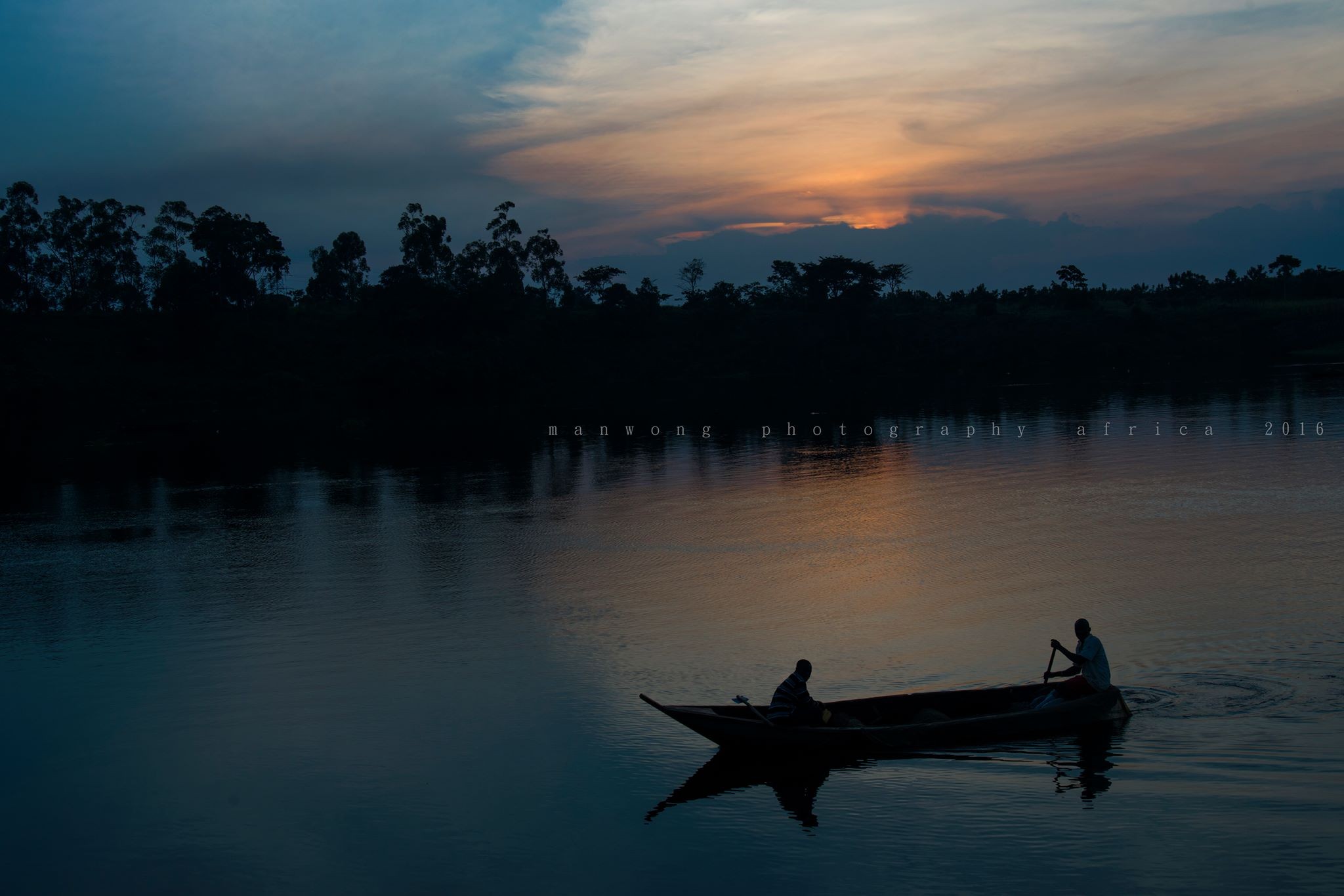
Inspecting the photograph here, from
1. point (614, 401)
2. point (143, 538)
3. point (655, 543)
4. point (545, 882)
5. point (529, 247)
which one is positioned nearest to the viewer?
point (545, 882)

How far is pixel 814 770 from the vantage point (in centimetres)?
1631

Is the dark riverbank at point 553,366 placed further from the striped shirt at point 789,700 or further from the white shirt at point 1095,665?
the white shirt at point 1095,665

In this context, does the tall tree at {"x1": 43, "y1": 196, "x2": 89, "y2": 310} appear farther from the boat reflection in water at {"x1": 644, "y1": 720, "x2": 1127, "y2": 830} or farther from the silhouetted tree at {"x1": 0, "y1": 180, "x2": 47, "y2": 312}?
the boat reflection in water at {"x1": 644, "y1": 720, "x2": 1127, "y2": 830}

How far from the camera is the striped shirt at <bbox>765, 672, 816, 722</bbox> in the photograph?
1611 centimetres

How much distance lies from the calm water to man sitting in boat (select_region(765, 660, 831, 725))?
2.58ft

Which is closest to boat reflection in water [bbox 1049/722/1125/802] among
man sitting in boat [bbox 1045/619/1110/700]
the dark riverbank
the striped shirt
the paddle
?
man sitting in boat [bbox 1045/619/1110/700]

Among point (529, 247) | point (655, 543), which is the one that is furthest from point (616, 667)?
point (529, 247)

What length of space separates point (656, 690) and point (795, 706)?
14.3 feet

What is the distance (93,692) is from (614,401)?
295 ft

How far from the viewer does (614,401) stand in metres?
111

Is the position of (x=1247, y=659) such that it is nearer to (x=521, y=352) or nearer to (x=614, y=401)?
(x=614, y=401)

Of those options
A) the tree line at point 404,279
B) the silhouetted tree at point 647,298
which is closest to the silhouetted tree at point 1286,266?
the tree line at point 404,279

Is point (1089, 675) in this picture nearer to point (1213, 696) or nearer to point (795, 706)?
point (1213, 696)

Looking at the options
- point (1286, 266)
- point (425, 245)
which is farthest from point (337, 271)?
point (1286, 266)
